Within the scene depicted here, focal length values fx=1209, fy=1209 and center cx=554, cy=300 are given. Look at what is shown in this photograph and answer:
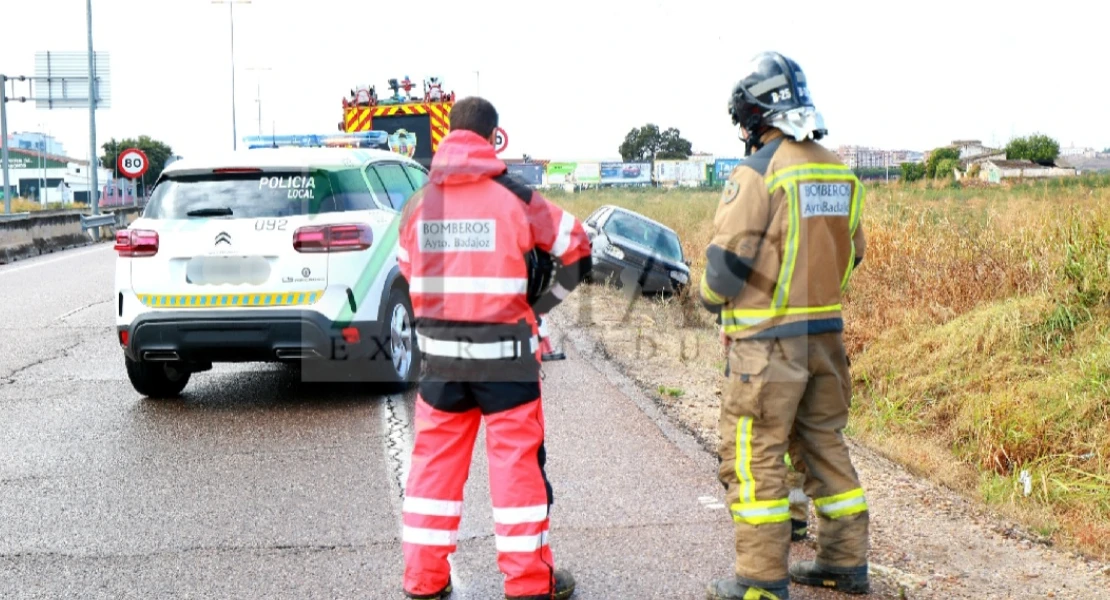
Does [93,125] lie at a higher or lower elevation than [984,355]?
higher

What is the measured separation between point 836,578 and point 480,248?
1819mm

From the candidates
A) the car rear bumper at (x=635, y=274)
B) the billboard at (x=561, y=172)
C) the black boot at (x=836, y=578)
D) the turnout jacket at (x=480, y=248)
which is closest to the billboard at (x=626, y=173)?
the billboard at (x=561, y=172)

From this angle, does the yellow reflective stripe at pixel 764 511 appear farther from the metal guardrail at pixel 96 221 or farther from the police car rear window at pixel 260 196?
the metal guardrail at pixel 96 221

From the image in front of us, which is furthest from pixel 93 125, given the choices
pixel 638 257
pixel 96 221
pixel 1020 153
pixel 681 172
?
pixel 681 172

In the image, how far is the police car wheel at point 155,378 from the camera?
338 inches

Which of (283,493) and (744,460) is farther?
(283,493)

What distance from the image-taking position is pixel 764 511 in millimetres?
4301

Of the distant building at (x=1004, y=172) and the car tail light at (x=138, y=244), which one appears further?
the distant building at (x=1004, y=172)

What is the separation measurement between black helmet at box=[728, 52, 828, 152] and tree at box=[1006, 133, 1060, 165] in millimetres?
44367

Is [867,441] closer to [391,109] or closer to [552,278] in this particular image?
[552,278]

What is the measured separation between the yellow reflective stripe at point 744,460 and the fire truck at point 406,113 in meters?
19.3

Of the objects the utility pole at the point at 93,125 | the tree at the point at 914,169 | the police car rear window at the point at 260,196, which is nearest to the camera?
the police car rear window at the point at 260,196

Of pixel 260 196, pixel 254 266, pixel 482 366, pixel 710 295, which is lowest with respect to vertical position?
pixel 482 366

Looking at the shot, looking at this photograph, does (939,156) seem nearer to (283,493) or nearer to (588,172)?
(283,493)
